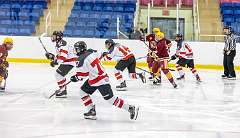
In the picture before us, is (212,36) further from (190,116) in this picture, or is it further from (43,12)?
(190,116)

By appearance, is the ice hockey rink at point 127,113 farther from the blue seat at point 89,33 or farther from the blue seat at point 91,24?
the blue seat at point 91,24

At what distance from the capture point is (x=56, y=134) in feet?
16.3

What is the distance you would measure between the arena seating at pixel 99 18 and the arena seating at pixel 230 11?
3111mm

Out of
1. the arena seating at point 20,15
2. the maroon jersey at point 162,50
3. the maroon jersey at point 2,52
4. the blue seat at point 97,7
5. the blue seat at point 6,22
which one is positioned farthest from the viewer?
the blue seat at point 97,7

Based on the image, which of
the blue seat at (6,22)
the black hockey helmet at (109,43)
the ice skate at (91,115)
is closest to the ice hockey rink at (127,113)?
the ice skate at (91,115)

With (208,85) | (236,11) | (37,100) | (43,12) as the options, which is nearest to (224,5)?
(236,11)

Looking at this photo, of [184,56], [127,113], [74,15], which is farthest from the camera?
[74,15]

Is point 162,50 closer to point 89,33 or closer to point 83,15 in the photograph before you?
point 89,33

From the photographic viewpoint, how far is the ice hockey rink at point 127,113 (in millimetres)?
5156

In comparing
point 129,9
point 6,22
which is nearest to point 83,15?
point 129,9

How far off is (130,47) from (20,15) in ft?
16.7

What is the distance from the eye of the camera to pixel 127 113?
635 centimetres

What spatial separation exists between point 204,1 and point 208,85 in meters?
8.70

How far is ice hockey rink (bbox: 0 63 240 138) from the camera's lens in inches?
203
